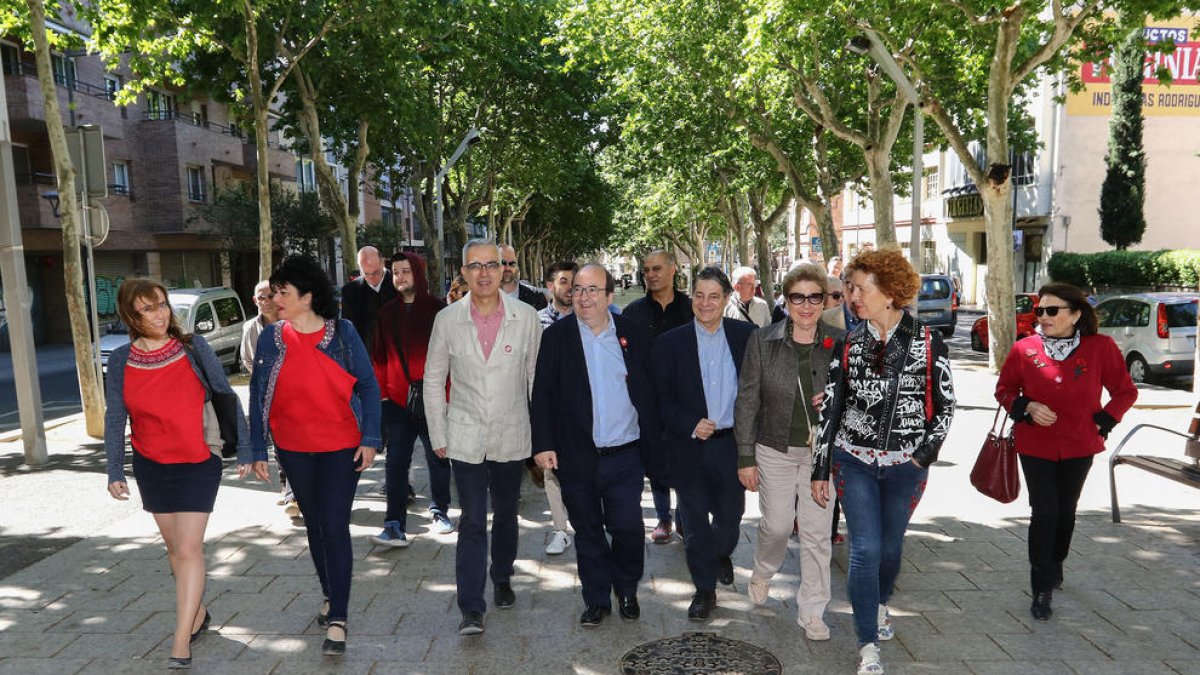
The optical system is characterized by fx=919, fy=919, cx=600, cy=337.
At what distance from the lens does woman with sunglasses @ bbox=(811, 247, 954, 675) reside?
387cm

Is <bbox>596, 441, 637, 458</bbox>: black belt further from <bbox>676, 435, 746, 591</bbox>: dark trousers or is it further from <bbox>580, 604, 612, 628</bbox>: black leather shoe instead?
<bbox>580, 604, 612, 628</bbox>: black leather shoe

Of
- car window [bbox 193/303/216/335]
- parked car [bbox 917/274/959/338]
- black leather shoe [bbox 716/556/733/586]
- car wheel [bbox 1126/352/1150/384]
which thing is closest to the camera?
black leather shoe [bbox 716/556/733/586]

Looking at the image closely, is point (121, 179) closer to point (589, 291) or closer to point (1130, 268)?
point (589, 291)

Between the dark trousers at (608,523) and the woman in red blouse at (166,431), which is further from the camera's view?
the dark trousers at (608,523)

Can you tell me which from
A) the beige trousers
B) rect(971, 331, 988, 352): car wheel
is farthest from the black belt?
rect(971, 331, 988, 352): car wheel

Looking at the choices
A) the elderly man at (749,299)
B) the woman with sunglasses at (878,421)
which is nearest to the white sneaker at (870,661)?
the woman with sunglasses at (878,421)

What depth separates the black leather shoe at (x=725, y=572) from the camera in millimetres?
5172

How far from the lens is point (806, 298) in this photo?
434cm

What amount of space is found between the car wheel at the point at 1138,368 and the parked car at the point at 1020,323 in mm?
3239

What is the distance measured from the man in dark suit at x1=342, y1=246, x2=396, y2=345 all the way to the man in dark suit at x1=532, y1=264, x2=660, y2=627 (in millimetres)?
2832

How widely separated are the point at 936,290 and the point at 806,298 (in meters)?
18.6

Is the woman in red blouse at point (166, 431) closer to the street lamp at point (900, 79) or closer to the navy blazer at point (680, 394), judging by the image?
the navy blazer at point (680, 394)

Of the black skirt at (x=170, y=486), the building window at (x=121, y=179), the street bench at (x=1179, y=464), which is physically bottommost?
the street bench at (x=1179, y=464)

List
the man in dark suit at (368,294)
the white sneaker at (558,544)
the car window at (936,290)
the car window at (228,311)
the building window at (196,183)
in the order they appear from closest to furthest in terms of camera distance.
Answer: the white sneaker at (558,544), the man in dark suit at (368,294), the car window at (228,311), the car window at (936,290), the building window at (196,183)
